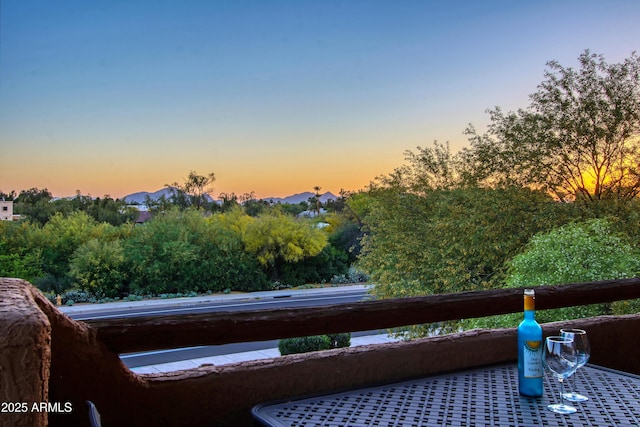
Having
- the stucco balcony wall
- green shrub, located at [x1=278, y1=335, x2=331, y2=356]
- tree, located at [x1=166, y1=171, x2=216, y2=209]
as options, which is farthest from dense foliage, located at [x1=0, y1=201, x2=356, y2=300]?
the stucco balcony wall

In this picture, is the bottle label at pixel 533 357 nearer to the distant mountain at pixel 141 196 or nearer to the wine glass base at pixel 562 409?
the wine glass base at pixel 562 409

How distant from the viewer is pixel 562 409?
1.17 meters

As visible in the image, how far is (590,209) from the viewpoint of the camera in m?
11.2

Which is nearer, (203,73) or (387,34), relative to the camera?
(387,34)

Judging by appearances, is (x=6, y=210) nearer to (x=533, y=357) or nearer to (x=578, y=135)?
(x=578, y=135)

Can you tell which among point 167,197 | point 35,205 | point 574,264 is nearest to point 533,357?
point 574,264

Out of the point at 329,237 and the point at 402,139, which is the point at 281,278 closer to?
the point at 329,237

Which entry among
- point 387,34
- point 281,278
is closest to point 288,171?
point 281,278

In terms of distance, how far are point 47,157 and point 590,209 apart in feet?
49.6

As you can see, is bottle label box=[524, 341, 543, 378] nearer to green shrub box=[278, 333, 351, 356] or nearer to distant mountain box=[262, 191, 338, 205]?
green shrub box=[278, 333, 351, 356]

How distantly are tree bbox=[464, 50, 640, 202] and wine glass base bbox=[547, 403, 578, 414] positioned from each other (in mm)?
11336

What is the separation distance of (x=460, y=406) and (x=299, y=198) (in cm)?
2030

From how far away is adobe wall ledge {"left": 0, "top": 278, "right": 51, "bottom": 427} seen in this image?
703 mm

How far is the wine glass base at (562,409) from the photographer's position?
1157mm
